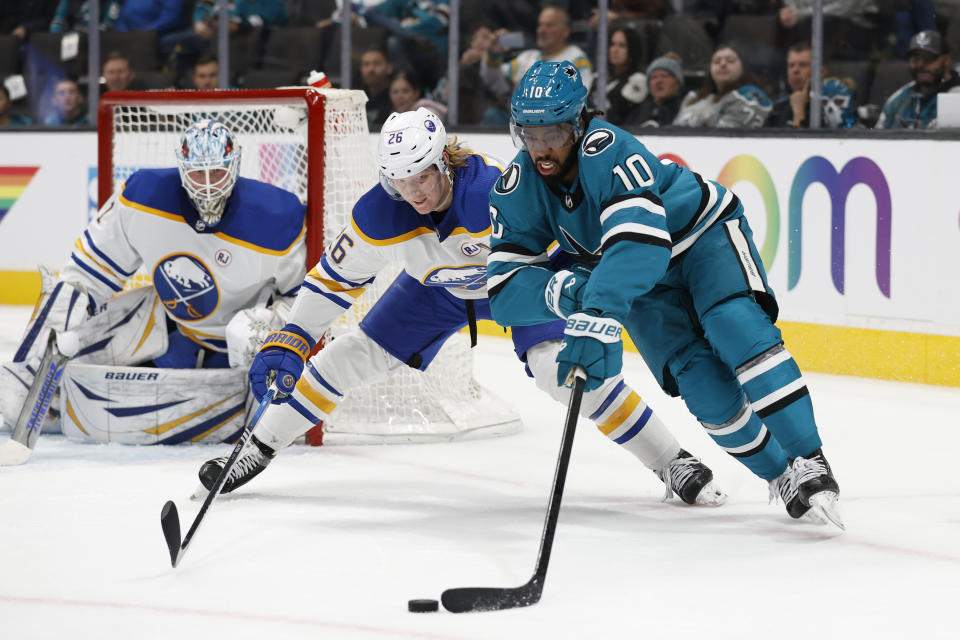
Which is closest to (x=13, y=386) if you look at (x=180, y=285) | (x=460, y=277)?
(x=180, y=285)

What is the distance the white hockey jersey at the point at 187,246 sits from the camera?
3.73m

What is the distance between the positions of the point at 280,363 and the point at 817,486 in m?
1.21

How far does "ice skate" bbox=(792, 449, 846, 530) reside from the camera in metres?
2.62

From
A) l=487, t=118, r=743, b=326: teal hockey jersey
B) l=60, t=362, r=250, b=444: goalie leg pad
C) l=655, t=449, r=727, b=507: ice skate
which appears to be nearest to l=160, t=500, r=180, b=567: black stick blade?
l=487, t=118, r=743, b=326: teal hockey jersey

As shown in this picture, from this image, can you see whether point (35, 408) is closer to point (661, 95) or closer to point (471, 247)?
point (471, 247)

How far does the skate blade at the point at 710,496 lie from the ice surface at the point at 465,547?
51mm

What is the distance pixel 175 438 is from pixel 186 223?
0.60 m

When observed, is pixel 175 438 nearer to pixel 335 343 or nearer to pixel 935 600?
pixel 335 343

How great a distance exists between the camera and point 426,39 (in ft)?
21.2

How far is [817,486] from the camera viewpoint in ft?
8.60

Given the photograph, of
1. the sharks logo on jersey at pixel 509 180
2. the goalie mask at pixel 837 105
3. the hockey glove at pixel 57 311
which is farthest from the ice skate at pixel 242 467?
the goalie mask at pixel 837 105

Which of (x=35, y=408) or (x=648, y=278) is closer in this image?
(x=648, y=278)

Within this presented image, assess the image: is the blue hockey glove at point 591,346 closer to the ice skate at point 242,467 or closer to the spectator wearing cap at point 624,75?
the ice skate at point 242,467

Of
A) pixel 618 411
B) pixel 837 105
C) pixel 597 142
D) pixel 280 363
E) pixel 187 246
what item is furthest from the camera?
pixel 837 105
